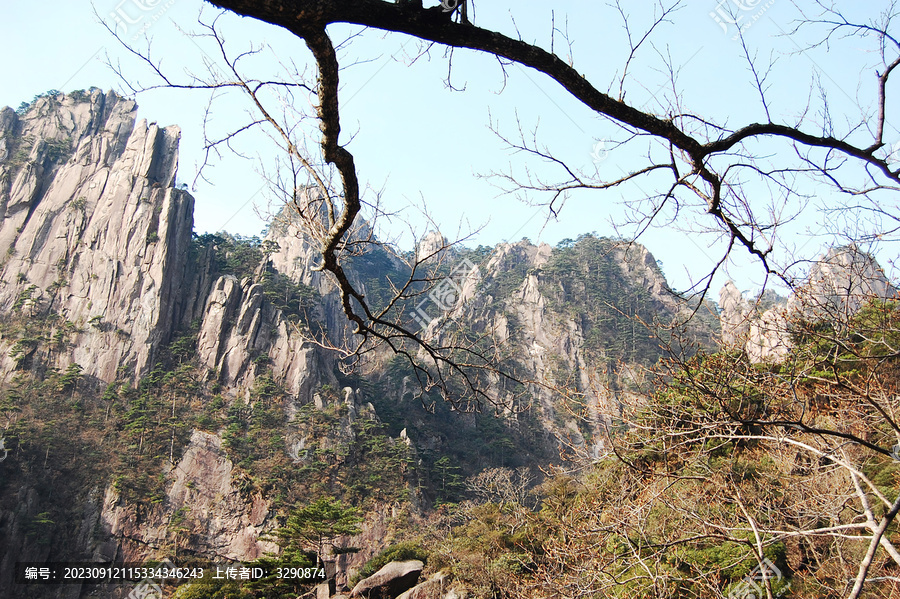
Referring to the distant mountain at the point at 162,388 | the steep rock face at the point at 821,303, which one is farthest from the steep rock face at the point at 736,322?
the distant mountain at the point at 162,388

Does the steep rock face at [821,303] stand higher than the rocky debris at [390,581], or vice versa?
the steep rock face at [821,303]

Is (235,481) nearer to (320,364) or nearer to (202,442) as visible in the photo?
(202,442)

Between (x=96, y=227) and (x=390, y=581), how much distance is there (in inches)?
1183

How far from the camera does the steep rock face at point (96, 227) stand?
90.9 feet

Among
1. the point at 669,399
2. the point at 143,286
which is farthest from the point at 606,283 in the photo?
the point at 669,399

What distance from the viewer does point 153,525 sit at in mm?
21531

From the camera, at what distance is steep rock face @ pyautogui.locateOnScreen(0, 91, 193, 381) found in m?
27.7

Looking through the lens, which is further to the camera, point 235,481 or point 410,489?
point 410,489

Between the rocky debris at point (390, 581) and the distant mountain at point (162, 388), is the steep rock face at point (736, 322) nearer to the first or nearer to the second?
the rocky debris at point (390, 581)

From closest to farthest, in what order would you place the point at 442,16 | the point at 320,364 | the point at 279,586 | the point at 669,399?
the point at 442,16 → the point at 669,399 → the point at 279,586 → the point at 320,364

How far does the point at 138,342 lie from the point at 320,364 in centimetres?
1011

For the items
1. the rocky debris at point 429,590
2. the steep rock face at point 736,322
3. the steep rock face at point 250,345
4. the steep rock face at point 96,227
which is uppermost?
the steep rock face at point 96,227

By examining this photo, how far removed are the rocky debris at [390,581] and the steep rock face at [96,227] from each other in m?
21.0

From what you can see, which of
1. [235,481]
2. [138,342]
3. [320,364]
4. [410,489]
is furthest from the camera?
[320,364]
